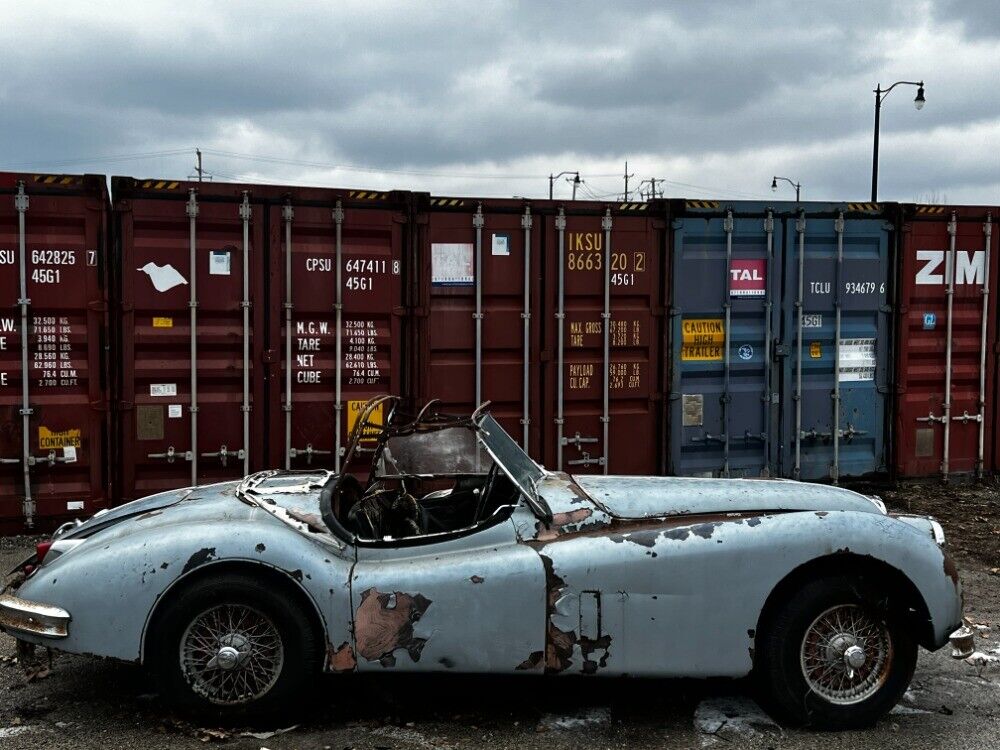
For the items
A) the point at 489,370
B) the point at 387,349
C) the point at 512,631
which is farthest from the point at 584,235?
the point at 512,631

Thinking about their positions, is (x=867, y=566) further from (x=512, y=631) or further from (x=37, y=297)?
(x=37, y=297)

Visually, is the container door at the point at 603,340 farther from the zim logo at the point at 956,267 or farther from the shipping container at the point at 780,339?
the zim logo at the point at 956,267

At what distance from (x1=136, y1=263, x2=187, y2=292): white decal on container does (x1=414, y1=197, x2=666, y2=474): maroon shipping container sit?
2121 millimetres

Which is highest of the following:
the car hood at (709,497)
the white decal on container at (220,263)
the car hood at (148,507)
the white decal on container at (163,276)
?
the white decal on container at (220,263)

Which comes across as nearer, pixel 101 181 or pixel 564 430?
pixel 101 181

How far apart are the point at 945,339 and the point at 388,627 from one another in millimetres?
7754

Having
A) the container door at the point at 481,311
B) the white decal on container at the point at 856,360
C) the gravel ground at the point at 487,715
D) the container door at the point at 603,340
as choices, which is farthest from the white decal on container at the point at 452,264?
the gravel ground at the point at 487,715

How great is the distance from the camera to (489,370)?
28.0 ft

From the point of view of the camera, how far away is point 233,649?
3.93m

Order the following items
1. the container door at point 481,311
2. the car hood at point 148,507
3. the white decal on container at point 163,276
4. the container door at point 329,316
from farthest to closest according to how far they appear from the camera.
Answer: the container door at point 481,311, the container door at point 329,316, the white decal on container at point 163,276, the car hood at point 148,507

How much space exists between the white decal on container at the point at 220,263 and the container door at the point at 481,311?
1.71 metres

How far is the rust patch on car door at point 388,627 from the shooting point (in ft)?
13.0

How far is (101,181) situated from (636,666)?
19.7 ft

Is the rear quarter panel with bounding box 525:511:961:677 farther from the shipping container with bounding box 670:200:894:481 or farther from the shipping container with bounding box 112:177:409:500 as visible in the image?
the shipping container with bounding box 670:200:894:481
